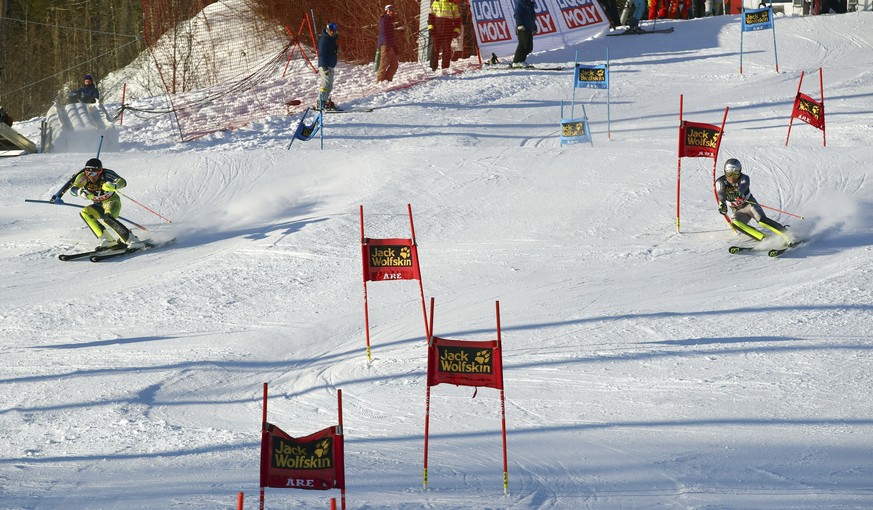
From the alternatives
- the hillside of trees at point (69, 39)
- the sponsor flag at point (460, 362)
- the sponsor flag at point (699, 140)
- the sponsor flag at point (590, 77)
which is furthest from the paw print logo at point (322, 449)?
the hillside of trees at point (69, 39)

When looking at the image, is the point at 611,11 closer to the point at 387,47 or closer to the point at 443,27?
the point at 443,27

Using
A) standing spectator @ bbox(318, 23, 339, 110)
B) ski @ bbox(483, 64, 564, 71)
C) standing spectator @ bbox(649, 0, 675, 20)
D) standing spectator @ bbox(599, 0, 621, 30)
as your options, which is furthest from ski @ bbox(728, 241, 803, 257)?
standing spectator @ bbox(649, 0, 675, 20)

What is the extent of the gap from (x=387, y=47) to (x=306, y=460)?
54.9 feet

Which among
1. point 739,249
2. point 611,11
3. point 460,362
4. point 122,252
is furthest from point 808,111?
point 460,362

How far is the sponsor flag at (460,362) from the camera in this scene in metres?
Answer: 6.70

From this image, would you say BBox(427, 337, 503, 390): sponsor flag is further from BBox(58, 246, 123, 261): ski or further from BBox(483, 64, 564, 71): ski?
BBox(483, 64, 564, 71): ski

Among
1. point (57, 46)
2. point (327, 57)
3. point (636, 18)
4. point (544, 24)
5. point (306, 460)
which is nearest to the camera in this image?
point (306, 460)

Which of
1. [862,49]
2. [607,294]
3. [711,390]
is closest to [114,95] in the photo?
[862,49]

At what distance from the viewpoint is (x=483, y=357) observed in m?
6.71

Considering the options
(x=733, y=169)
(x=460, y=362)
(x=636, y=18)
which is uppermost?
(x=636, y=18)

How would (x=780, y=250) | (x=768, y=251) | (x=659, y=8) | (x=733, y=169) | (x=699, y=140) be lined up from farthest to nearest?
(x=659, y=8) → (x=699, y=140) → (x=733, y=169) → (x=768, y=251) → (x=780, y=250)

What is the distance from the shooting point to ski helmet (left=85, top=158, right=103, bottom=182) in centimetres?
1405

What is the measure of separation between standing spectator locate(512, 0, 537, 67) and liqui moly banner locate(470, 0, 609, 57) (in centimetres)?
55

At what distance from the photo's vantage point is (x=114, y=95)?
34.4m
